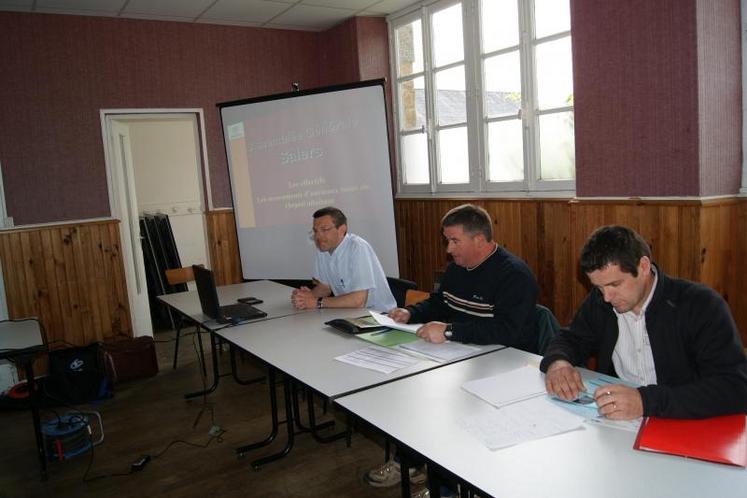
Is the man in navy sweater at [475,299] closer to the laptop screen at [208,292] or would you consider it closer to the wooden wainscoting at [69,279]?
the laptop screen at [208,292]

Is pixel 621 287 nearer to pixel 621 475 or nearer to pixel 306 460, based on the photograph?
pixel 621 475

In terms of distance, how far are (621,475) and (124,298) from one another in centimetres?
483

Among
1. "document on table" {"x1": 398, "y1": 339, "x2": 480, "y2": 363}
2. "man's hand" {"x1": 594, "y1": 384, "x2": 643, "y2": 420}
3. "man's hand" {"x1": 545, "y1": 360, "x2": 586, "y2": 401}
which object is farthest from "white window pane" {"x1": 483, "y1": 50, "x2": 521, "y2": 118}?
"man's hand" {"x1": 594, "y1": 384, "x2": 643, "y2": 420}

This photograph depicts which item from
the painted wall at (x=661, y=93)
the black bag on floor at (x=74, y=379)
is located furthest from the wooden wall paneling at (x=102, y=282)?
the painted wall at (x=661, y=93)

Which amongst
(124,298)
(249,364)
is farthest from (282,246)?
(124,298)

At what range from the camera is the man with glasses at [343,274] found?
3258 millimetres

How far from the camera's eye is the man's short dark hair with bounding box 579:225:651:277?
5.52ft

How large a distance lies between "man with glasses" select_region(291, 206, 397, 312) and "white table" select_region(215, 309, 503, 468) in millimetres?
94

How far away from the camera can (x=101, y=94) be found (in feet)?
16.6

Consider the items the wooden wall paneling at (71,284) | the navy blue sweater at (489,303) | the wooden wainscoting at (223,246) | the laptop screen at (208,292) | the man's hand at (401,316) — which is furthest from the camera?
the wooden wainscoting at (223,246)

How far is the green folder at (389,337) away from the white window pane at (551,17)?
100 inches

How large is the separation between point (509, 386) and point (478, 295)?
0.84 metres

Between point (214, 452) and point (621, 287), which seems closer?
point (621, 287)

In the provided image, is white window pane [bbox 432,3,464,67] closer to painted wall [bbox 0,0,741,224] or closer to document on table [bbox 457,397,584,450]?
painted wall [bbox 0,0,741,224]
